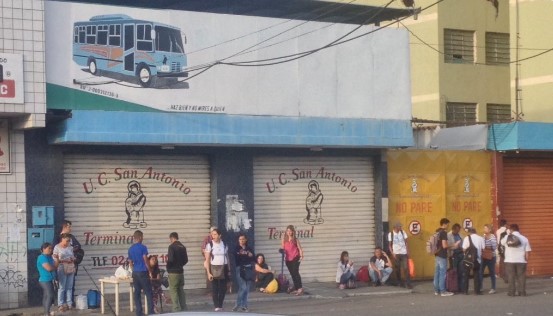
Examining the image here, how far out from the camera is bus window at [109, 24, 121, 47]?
21969mm

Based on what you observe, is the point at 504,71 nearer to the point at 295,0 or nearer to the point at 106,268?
the point at 295,0

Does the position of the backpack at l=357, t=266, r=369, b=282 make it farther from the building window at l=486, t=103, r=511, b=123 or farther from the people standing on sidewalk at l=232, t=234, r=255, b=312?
the building window at l=486, t=103, r=511, b=123

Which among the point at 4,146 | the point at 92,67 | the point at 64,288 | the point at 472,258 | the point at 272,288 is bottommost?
the point at 272,288

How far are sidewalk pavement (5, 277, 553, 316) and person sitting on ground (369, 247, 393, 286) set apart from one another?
224 millimetres

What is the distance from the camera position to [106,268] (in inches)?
879

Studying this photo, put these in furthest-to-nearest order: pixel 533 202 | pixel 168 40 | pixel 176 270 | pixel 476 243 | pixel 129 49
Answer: pixel 533 202
pixel 476 243
pixel 168 40
pixel 129 49
pixel 176 270

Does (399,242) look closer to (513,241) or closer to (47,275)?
(513,241)

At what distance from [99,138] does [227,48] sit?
163 inches

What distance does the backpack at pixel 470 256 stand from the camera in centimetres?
2367

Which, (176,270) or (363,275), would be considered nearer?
(176,270)

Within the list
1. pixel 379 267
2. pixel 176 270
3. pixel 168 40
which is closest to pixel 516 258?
pixel 379 267

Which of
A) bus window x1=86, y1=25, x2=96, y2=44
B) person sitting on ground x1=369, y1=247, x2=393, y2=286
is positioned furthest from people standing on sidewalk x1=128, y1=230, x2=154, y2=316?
person sitting on ground x1=369, y1=247, x2=393, y2=286

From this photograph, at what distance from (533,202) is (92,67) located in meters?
14.2

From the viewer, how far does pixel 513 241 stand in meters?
22.9
